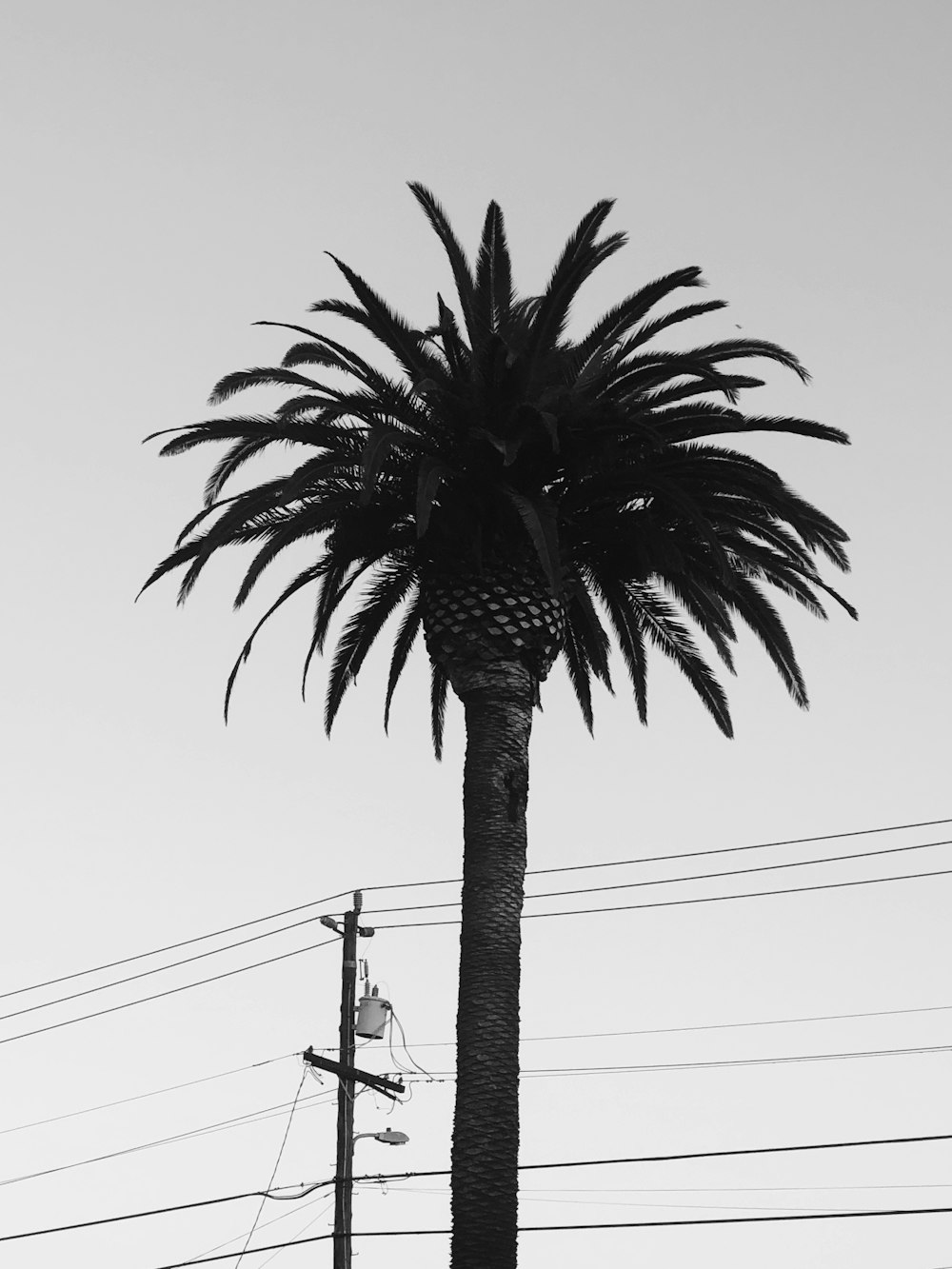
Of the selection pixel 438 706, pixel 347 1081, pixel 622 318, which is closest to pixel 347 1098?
pixel 347 1081

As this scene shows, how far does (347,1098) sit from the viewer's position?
2745cm

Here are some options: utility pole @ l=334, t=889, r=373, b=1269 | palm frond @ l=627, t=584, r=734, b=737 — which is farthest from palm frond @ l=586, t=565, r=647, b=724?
utility pole @ l=334, t=889, r=373, b=1269

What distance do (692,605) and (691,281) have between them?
399 cm

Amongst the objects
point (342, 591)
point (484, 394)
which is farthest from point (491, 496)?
point (342, 591)

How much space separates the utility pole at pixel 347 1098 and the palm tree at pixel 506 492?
27.2ft

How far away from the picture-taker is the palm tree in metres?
20.2

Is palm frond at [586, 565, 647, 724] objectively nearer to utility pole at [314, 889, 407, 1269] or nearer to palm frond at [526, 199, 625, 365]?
palm frond at [526, 199, 625, 365]

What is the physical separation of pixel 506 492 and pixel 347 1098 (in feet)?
37.2

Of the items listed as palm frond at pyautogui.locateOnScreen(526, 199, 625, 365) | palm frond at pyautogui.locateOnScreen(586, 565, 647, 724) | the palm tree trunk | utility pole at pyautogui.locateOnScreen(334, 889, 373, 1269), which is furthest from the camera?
utility pole at pyautogui.locateOnScreen(334, 889, 373, 1269)

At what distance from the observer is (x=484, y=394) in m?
20.7

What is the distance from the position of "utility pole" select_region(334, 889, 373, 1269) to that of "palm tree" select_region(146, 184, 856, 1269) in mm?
8298

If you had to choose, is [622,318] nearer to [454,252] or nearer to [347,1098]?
[454,252]

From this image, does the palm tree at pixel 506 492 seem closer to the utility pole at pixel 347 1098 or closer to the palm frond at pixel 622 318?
the palm frond at pixel 622 318

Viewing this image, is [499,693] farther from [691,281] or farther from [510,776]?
[691,281]
